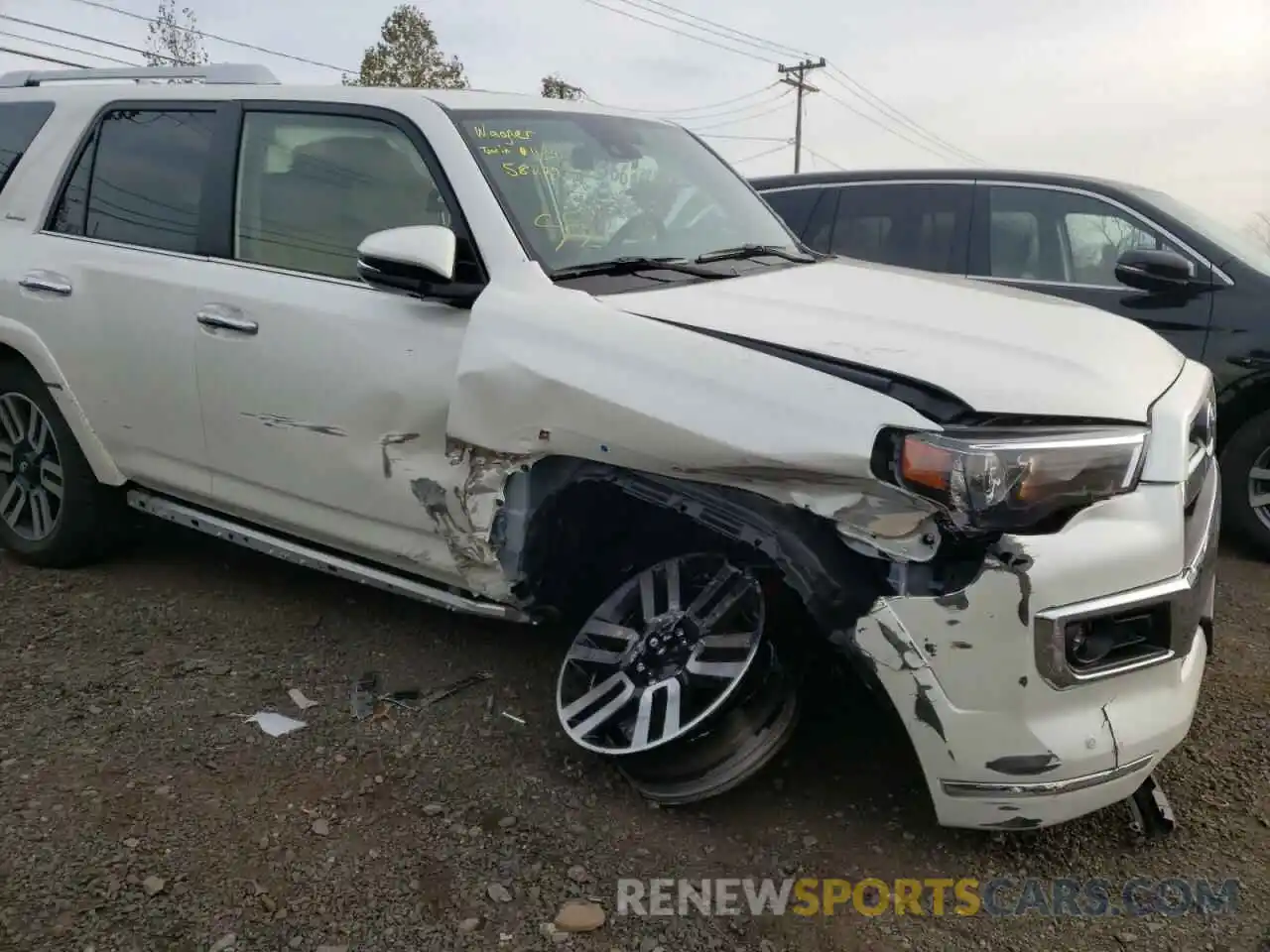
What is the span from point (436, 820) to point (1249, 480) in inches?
156

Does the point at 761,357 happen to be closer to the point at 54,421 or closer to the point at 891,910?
the point at 891,910

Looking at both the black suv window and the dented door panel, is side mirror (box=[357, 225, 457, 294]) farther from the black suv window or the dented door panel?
the black suv window

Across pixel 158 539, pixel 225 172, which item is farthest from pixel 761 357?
pixel 158 539

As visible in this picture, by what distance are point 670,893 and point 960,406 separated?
1.29 metres

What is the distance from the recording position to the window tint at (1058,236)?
16.6 ft

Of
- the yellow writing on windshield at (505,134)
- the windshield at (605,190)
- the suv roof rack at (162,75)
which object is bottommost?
the windshield at (605,190)

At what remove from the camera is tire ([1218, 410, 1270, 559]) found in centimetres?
475

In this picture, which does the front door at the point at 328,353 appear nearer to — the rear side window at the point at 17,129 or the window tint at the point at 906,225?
the rear side window at the point at 17,129

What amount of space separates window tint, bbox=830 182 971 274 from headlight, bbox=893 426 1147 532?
3.35 m

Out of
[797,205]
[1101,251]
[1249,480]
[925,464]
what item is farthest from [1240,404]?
[925,464]

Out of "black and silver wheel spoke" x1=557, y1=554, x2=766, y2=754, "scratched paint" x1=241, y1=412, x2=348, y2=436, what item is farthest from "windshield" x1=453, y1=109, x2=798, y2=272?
"black and silver wheel spoke" x1=557, y1=554, x2=766, y2=754

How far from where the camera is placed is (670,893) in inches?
97.3

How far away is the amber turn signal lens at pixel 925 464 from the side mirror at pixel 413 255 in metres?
1.31

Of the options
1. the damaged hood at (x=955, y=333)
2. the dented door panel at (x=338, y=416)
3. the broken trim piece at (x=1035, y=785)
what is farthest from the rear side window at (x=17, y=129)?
the broken trim piece at (x=1035, y=785)
